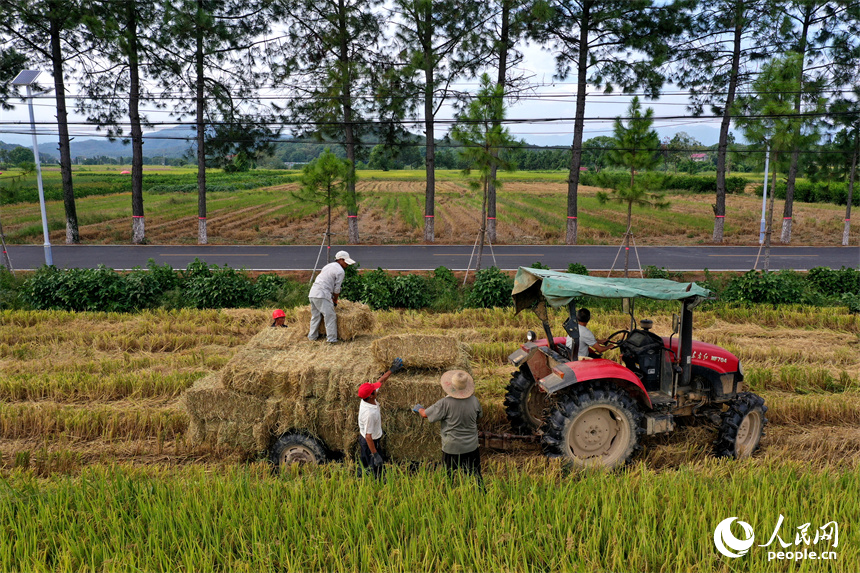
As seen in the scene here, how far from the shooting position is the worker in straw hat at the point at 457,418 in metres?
6.24

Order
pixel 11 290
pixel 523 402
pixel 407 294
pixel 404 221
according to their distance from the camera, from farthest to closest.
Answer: pixel 404 221, pixel 11 290, pixel 407 294, pixel 523 402

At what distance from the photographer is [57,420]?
27.0ft

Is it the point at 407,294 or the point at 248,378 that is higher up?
the point at 248,378

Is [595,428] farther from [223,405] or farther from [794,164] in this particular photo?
[794,164]

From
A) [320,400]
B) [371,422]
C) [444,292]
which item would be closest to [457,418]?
[371,422]

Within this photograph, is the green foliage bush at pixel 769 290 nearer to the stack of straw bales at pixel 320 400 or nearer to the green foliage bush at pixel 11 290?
the stack of straw bales at pixel 320 400

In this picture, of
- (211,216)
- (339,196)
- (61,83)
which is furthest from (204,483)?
(211,216)

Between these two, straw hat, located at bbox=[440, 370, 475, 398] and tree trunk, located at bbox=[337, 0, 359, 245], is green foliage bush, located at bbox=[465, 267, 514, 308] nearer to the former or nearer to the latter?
straw hat, located at bbox=[440, 370, 475, 398]

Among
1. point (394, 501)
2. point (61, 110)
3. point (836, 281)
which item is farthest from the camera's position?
point (61, 110)

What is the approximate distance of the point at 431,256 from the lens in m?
24.4

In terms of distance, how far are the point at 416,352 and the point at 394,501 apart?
201 cm

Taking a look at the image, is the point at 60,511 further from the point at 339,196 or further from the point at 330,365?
the point at 339,196

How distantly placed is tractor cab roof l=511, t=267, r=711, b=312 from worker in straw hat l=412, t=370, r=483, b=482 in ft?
4.72

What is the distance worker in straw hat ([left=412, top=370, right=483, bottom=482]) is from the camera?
624 centimetres
